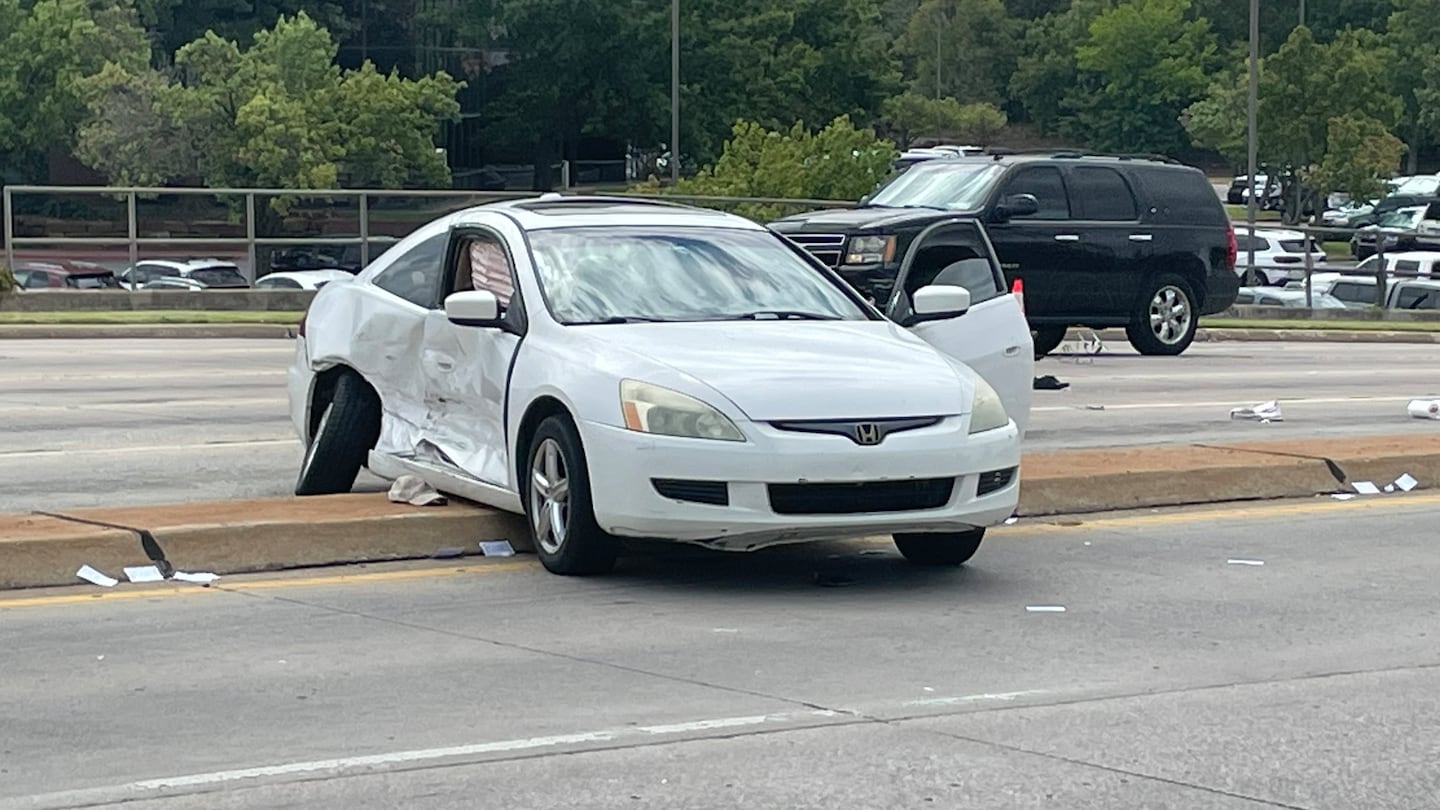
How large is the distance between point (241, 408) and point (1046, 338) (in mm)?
9463

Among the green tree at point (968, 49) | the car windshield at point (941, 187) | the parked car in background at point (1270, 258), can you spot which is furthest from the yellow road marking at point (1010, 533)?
the green tree at point (968, 49)

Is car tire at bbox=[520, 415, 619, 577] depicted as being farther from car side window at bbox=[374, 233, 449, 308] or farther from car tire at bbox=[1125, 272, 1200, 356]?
car tire at bbox=[1125, 272, 1200, 356]

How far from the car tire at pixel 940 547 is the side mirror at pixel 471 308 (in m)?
1.97

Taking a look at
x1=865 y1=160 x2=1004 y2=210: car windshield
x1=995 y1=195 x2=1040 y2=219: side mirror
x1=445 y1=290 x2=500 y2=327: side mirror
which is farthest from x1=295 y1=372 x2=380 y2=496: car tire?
x1=995 y1=195 x2=1040 y2=219: side mirror

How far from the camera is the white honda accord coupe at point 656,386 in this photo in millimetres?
8672

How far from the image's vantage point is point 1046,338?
75.5 feet

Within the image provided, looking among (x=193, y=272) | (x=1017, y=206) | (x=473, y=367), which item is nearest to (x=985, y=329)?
(x=473, y=367)

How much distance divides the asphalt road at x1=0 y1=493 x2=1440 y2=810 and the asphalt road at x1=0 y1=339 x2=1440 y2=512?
3.33 metres

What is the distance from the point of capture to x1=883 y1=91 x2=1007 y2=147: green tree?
9150 centimetres

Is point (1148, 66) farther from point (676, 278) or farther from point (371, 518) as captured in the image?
point (371, 518)

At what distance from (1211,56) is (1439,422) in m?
80.1

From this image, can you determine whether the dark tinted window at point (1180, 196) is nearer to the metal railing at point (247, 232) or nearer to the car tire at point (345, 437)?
the metal railing at point (247, 232)

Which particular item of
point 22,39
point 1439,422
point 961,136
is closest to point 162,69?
point 22,39

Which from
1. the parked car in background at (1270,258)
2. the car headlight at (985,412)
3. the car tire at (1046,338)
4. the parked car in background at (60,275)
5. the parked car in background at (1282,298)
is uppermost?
the car headlight at (985,412)
